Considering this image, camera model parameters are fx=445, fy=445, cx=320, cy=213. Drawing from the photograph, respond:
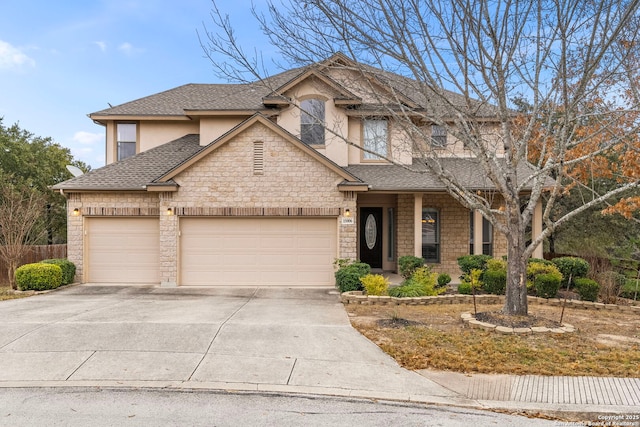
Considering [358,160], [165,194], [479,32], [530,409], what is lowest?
[530,409]

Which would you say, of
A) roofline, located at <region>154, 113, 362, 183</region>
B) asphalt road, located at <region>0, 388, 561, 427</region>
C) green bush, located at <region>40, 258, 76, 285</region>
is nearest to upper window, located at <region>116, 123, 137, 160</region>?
roofline, located at <region>154, 113, 362, 183</region>

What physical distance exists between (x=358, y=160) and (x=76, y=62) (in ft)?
45.0

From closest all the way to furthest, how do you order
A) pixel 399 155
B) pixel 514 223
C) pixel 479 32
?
pixel 479 32, pixel 514 223, pixel 399 155

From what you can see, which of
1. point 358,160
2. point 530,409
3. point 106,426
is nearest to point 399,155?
point 358,160

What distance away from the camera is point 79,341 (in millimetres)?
7012

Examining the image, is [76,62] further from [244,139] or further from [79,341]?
[79,341]

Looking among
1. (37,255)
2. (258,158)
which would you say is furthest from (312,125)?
(37,255)

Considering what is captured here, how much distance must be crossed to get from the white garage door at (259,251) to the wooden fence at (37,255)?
225 inches

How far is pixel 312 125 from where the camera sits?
15094mm

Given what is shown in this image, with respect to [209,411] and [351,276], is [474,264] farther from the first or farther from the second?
[209,411]

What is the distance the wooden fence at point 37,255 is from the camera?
48.4ft

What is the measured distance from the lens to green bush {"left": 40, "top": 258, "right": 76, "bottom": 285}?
12.9 metres

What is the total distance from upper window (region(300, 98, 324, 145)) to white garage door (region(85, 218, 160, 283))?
5.68 m

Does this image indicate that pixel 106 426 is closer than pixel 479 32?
Yes
